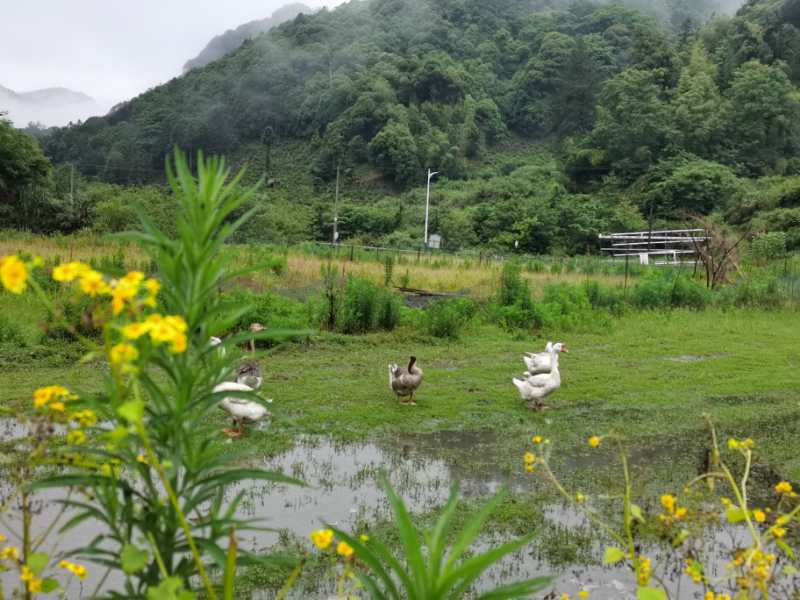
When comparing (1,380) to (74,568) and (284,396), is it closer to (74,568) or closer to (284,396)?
(284,396)

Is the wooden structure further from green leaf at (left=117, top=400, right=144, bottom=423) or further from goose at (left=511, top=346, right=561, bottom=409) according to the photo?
green leaf at (left=117, top=400, right=144, bottom=423)

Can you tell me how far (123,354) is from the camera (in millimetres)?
1477

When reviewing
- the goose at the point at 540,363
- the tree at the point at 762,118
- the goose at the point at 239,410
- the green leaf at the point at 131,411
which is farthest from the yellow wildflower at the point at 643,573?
the tree at the point at 762,118

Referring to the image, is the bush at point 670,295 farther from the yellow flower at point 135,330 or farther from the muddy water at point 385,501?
the yellow flower at point 135,330

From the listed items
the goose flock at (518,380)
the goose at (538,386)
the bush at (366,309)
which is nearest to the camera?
the goose flock at (518,380)

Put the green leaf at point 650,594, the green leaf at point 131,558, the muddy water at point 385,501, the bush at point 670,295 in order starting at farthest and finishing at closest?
the bush at point 670,295
the muddy water at point 385,501
the green leaf at point 650,594
the green leaf at point 131,558

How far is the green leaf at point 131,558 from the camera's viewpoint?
157cm

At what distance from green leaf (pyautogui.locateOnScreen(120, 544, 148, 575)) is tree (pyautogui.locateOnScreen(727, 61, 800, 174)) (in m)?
50.1

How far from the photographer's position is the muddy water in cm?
395

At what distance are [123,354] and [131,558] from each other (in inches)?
19.3

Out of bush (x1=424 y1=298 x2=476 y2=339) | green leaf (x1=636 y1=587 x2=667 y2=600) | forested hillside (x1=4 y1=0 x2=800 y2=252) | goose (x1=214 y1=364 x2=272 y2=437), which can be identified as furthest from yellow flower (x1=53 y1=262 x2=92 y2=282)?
forested hillside (x1=4 y1=0 x2=800 y2=252)

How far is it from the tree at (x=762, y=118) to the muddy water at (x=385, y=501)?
151 feet

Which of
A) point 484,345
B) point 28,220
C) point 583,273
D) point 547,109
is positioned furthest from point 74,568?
point 547,109

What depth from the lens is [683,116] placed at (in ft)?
156
